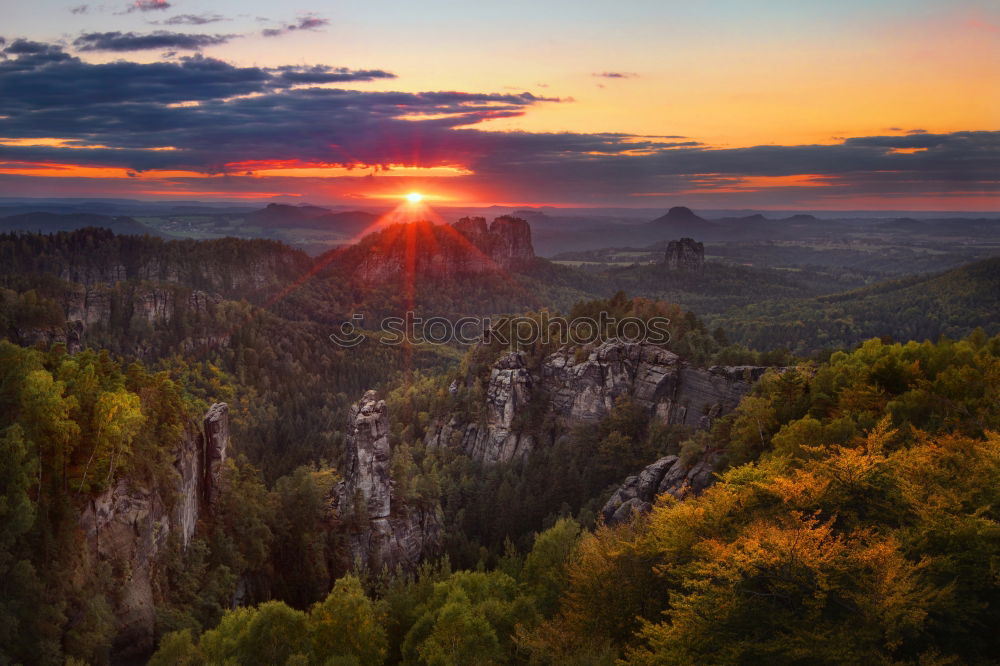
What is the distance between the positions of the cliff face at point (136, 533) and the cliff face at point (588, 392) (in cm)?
5159

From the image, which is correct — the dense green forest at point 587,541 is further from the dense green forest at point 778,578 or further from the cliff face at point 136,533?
the cliff face at point 136,533

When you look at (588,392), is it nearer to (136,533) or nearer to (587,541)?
(587,541)

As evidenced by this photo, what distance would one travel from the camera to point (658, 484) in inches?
2154

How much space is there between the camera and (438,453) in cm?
9169

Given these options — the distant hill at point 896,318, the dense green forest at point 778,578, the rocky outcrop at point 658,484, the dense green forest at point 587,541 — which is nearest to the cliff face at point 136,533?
the dense green forest at point 587,541

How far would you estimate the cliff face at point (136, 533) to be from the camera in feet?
110

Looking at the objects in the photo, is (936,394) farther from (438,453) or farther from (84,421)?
(438,453)

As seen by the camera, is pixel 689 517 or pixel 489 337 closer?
pixel 689 517

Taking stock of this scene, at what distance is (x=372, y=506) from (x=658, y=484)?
2490 cm

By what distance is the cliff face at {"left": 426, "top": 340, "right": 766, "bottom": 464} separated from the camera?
74562 mm

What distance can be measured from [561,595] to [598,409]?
160 ft

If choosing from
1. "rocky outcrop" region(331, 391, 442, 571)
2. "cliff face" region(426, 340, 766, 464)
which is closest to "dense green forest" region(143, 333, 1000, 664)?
"rocky outcrop" region(331, 391, 442, 571)

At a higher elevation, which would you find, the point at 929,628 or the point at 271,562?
the point at 929,628

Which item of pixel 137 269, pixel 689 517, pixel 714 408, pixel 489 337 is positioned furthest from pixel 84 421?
pixel 137 269
